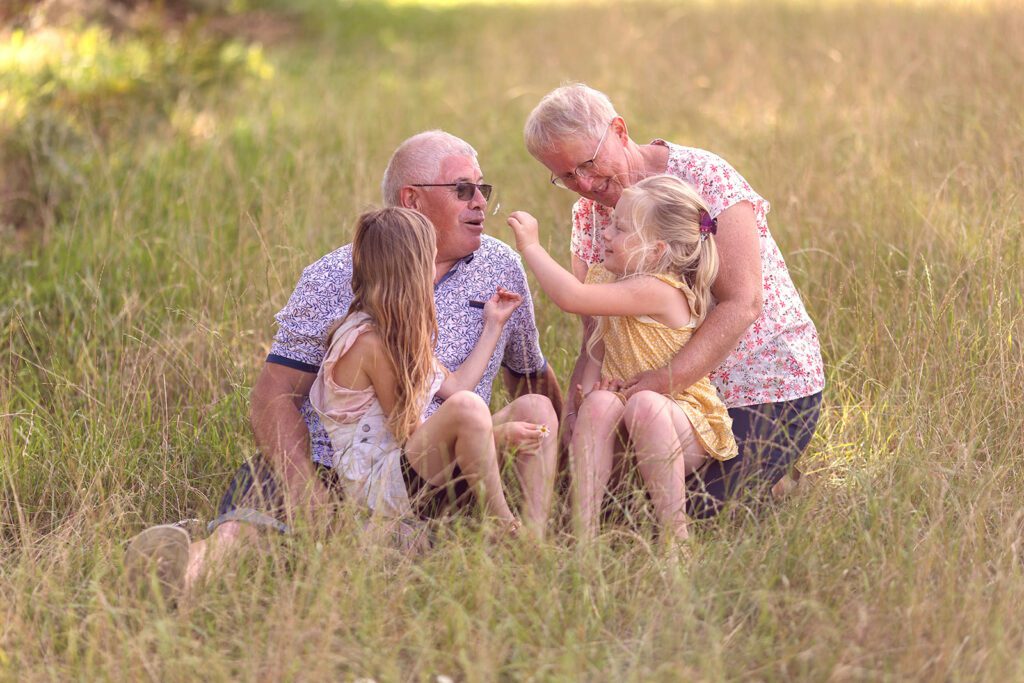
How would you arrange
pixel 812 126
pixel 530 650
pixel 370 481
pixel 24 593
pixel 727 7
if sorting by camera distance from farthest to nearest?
1. pixel 727 7
2. pixel 812 126
3. pixel 370 481
4. pixel 24 593
5. pixel 530 650

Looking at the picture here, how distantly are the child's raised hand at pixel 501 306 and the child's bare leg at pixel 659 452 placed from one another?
0.52m

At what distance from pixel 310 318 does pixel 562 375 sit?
3.73ft

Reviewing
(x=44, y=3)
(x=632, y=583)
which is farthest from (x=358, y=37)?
(x=632, y=583)

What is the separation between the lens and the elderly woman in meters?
3.52

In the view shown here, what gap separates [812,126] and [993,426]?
11.1 feet

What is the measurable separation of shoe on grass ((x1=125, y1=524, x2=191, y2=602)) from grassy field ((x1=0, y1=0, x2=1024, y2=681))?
0.08 metres

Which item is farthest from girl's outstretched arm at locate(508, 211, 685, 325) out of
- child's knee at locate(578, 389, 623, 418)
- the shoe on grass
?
the shoe on grass

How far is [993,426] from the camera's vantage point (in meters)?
3.75

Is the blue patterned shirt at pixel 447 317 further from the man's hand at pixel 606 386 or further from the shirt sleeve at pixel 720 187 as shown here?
the shirt sleeve at pixel 720 187

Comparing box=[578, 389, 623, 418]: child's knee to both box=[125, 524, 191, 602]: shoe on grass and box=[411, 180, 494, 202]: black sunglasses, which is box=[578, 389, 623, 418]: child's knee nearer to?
box=[411, 180, 494, 202]: black sunglasses

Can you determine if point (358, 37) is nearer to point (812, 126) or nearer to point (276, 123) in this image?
point (276, 123)

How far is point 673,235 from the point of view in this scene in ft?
11.4

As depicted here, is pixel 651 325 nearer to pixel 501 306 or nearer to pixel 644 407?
pixel 644 407

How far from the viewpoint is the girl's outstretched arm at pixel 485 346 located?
360 cm
